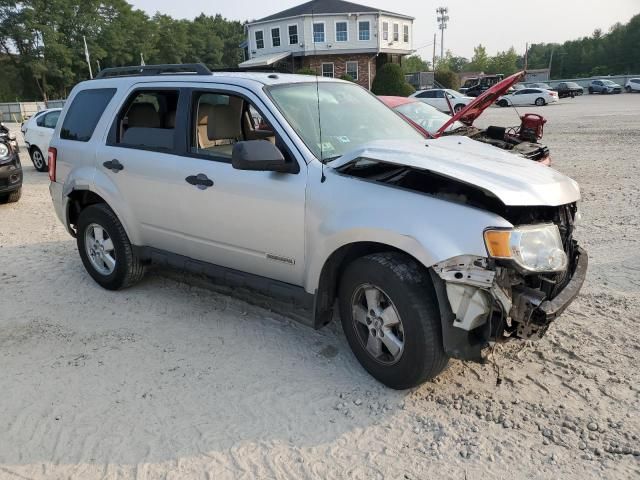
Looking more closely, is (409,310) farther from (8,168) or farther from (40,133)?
(40,133)

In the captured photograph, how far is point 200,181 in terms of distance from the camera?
13.4 feet

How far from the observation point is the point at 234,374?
366 cm

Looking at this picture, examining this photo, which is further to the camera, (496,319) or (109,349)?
(109,349)

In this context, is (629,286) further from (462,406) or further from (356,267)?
(356,267)

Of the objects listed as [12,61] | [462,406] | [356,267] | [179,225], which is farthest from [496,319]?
[12,61]

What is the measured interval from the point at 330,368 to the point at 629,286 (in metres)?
2.89

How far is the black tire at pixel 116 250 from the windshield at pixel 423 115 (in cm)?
564

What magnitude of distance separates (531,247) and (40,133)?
13302mm

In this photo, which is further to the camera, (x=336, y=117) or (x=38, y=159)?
(x=38, y=159)

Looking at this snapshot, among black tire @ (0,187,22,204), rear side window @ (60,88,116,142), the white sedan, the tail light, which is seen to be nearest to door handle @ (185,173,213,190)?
rear side window @ (60,88,116,142)

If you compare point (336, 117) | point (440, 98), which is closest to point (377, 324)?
point (336, 117)

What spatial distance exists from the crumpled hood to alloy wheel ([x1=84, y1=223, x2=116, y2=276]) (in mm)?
2745

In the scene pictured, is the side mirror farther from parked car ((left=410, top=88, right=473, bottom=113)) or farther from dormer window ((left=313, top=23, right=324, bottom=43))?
dormer window ((left=313, top=23, right=324, bottom=43))

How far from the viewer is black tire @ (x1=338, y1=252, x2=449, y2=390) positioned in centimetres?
305
